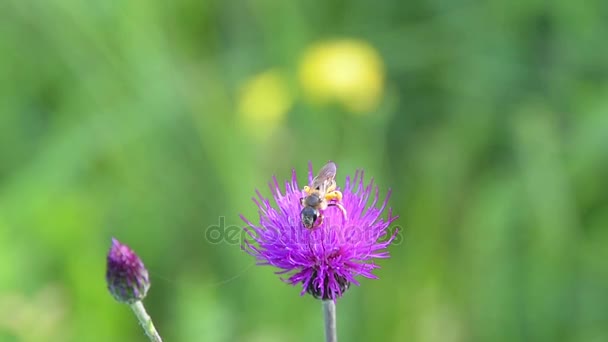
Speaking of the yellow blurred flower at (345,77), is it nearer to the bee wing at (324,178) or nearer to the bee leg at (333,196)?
the bee wing at (324,178)

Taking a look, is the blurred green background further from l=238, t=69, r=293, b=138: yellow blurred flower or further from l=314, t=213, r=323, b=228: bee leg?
l=314, t=213, r=323, b=228: bee leg

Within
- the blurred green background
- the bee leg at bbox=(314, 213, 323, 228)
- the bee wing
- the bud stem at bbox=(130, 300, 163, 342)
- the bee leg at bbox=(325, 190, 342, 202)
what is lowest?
the bud stem at bbox=(130, 300, 163, 342)

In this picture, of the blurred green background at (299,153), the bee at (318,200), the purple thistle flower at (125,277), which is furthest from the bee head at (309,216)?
the blurred green background at (299,153)

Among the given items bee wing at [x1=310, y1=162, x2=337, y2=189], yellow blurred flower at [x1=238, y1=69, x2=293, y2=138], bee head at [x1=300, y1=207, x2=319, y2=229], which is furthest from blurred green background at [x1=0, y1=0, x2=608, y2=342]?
bee head at [x1=300, y1=207, x2=319, y2=229]

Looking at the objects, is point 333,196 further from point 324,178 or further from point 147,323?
point 147,323

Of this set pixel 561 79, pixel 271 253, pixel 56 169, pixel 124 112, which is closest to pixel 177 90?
pixel 124 112
